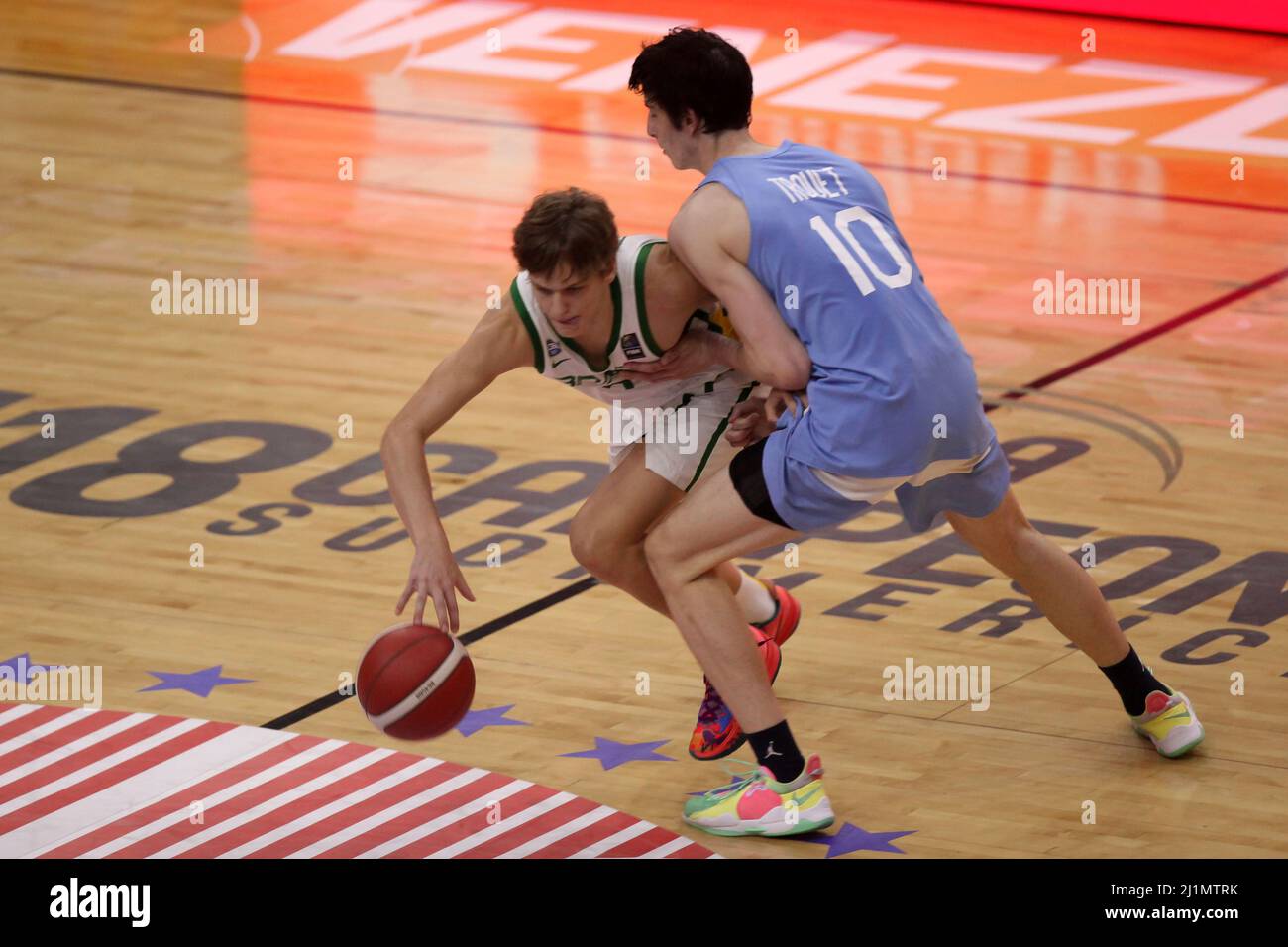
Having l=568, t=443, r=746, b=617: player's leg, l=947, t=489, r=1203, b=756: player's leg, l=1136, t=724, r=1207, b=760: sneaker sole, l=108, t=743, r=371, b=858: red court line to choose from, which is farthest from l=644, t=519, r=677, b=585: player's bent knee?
l=1136, t=724, r=1207, b=760: sneaker sole

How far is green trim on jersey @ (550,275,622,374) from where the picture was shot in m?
5.16

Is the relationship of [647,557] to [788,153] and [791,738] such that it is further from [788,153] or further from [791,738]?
[788,153]

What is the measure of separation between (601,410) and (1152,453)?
2049 millimetres

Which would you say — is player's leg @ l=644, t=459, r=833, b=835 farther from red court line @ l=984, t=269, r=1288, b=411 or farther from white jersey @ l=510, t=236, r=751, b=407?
red court line @ l=984, t=269, r=1288, b=411

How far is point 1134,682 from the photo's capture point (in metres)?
5.67

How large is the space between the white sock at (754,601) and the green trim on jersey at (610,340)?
3.21 ft

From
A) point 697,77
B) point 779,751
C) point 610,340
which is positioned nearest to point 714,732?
point 779,751

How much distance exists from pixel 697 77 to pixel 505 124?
315 inches

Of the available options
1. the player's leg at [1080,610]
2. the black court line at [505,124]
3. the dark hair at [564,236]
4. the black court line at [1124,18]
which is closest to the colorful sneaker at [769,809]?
the player's leg at [1080,610]

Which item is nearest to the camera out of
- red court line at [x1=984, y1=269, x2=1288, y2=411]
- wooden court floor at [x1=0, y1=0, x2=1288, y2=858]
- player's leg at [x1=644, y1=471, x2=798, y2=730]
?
player's leg at [x1=644, y1=471, x2=798, y2=730]

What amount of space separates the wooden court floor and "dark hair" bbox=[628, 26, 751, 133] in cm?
167

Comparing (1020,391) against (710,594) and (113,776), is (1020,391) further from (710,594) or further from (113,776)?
(113,776)
